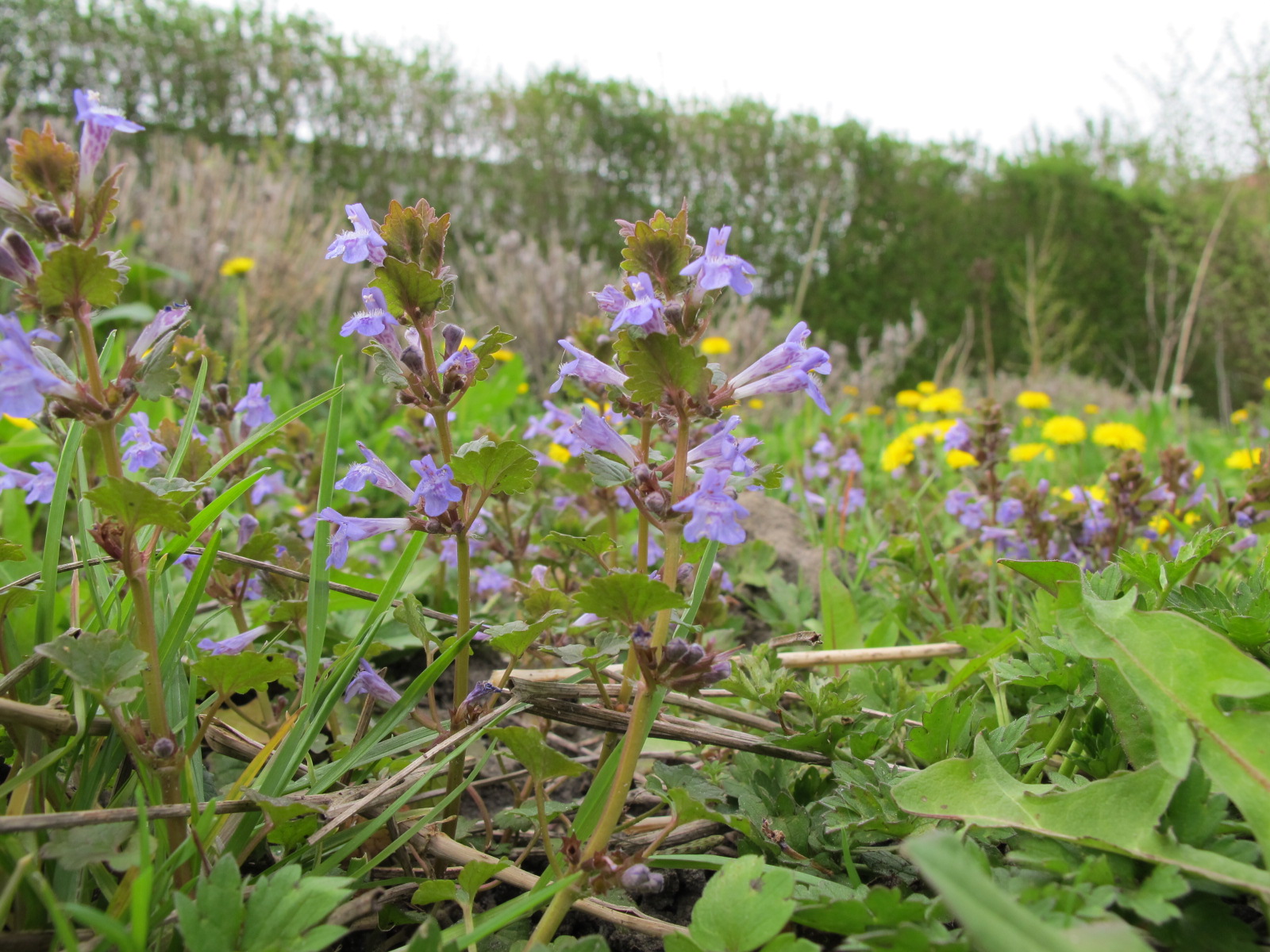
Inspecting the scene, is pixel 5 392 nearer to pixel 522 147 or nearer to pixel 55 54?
pixel 522 147

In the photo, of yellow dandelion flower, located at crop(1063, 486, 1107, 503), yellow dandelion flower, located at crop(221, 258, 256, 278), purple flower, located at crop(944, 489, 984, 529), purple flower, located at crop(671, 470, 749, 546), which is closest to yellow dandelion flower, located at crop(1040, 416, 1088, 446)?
yellow dandelion flower, located at crop(1063, 486, 1107, 503)

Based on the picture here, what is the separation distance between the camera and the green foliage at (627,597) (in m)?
0.86

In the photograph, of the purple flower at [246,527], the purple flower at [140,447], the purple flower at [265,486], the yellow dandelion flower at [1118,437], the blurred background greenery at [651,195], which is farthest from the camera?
the blurred background greenery at [651,195]

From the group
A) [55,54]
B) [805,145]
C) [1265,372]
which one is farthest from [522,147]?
[1265,372]

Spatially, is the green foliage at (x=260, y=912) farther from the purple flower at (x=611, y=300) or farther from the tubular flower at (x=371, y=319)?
the purple flower at (x=611, y=300)

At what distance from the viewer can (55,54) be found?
1013 centimetres

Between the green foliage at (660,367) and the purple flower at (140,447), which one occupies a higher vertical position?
the green foliage at (660,367)

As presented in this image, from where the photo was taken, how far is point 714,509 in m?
0.91

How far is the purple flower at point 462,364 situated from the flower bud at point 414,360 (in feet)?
0.10

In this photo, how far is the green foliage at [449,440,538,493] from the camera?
100cm

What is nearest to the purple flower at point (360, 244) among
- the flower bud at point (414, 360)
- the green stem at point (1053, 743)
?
the flower bud at point (414, 360)

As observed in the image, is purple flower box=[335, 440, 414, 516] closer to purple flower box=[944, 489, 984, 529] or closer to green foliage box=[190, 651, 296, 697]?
green foliage box=[190, 651, 296, 697]

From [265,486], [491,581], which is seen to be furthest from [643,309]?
[265,486]

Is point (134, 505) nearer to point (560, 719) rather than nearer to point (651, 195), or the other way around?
point (560, 719)
